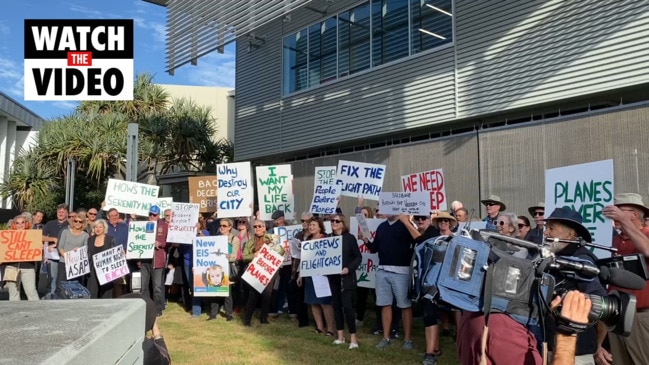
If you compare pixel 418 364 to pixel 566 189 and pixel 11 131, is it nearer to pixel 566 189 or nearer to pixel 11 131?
pixel 566 189

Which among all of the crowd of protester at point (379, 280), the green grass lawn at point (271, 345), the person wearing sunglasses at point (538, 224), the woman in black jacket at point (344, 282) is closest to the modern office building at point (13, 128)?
the crowd of protester at point (379, 280)

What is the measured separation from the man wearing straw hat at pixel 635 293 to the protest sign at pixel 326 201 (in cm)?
611

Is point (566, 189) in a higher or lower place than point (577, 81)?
lower

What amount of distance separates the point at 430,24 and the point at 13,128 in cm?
3246

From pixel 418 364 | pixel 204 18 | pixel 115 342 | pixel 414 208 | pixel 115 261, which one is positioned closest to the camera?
pixel 115 342

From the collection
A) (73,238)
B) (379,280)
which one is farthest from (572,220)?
(73,238)

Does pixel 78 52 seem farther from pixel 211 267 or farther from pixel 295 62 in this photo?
pixel 295 62

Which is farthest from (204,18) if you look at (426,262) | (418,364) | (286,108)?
(426,262)

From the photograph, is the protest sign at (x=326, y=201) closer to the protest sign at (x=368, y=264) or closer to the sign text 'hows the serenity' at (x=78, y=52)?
the protest sign at (x=368, y=264)

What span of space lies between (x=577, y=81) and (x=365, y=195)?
4.70m

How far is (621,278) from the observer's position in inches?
102

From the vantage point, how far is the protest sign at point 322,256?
8273mm

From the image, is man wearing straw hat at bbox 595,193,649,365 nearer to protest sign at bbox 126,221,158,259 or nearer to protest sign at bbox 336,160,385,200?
protest sign at bbox 336,160,385,200

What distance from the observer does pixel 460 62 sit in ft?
41.4
